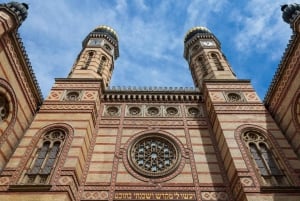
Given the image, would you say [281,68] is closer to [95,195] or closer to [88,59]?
[95,195]

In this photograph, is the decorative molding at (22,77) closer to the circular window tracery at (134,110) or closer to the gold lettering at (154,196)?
the circular window tracery at (134,110)

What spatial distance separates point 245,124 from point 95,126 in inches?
247

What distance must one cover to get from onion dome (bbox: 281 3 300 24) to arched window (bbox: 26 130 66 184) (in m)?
9.53

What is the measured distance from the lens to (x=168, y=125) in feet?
37.3

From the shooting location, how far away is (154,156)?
10227 mm

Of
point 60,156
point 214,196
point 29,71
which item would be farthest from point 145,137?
point 29,71

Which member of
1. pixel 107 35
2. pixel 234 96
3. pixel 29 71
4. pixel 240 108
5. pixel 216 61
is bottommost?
pixel 240 108

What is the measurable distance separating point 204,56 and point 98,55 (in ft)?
21.4

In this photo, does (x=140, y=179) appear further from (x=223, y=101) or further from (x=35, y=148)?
(x=223, y=101)

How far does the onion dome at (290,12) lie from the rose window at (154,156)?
650cm

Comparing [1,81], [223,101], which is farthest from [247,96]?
[1,81]

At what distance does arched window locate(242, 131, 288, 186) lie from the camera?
338 inches

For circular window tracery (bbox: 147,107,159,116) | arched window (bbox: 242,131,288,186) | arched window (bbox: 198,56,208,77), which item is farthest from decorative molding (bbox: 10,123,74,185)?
arched window (bbox: 198,56,208,77)

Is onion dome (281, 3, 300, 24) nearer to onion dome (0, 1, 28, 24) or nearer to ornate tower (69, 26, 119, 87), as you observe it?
ornate tower (69, 26, 119, 87)
